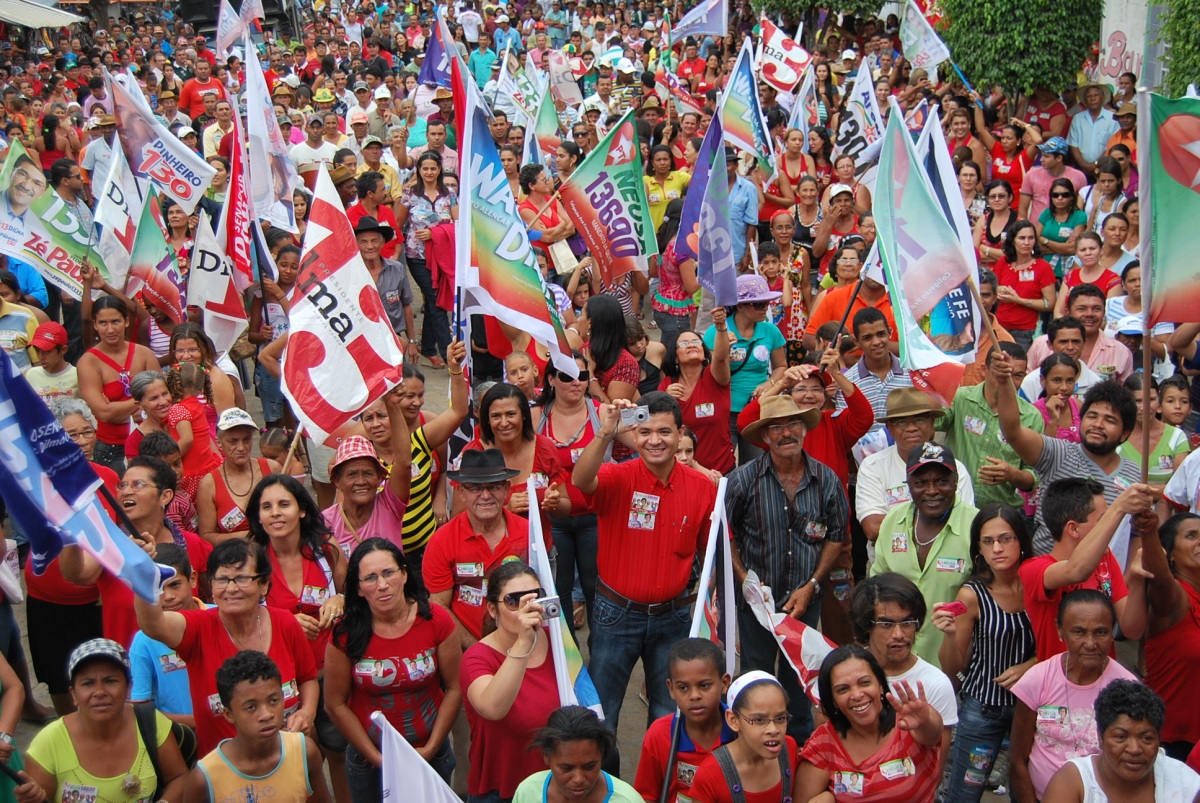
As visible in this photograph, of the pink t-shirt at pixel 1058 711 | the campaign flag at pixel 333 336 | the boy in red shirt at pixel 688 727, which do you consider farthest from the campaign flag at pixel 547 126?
the pink t-shirt at pixel 1058 711

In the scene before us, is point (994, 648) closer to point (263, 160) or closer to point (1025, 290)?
point (1025, 290)

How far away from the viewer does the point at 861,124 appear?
12805 millimetres

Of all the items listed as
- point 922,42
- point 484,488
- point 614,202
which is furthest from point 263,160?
point 922,42

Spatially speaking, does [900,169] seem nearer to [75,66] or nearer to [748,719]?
[748,719]

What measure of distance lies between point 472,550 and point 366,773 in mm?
1018

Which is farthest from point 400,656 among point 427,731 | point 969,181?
point 969,181

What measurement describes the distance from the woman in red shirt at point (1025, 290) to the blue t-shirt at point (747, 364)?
2.62m

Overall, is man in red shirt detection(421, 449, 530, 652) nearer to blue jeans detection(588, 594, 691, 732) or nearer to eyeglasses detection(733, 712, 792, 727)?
blue jeans detection(588, 594, 691, 732)

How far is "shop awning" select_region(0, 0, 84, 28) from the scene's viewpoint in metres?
19.0

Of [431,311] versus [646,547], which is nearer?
[646,547]

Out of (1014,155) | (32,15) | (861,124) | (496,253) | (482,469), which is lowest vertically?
(482,469)

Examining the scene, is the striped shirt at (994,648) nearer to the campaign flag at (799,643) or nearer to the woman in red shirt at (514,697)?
the campaign flag at (799,643)

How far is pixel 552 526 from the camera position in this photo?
6699 millimetres

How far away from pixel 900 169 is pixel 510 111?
859 centimetres
